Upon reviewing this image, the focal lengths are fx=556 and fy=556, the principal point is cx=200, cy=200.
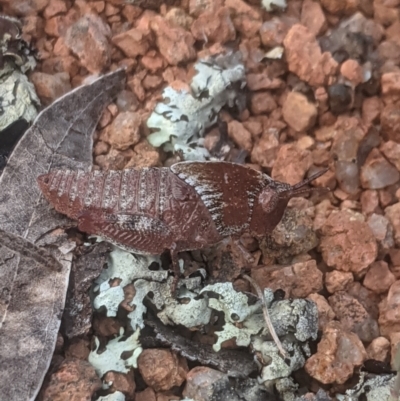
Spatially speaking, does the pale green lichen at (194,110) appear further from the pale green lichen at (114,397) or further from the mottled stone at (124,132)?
the pale green lichen at (114,397)

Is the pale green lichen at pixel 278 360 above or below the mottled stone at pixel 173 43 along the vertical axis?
below

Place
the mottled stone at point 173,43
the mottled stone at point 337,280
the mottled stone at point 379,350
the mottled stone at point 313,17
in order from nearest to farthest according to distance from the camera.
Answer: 1. the mottled stone at point 379,350
2. the mottled stone at point 337,280
3. the mottled stone at point 173,43
4. the mottled stone at point 313,17

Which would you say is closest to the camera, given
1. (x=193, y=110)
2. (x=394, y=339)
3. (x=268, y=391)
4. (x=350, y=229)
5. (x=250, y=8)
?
(x=268, y=391)

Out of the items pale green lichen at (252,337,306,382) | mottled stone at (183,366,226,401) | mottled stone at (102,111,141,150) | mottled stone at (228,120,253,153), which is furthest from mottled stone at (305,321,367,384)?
mottled stone at (102,111,141,150)

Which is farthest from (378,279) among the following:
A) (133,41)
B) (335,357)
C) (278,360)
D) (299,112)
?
(133,41)

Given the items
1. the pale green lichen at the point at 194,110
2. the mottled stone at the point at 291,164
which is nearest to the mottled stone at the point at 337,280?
the mottled stone at the point at 291,164

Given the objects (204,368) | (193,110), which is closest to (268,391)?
(204,368)

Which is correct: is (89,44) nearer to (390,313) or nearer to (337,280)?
(337,280)

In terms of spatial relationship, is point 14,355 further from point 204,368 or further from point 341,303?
point 341,303
